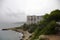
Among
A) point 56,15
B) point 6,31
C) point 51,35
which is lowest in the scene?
point 6,31

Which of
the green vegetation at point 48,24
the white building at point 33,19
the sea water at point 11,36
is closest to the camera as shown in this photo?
the green vegetation at point 48,24

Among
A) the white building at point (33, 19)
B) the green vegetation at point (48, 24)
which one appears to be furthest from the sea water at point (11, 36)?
the green vegetation at point (48, 24)

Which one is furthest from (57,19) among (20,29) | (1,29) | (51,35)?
(1,29)

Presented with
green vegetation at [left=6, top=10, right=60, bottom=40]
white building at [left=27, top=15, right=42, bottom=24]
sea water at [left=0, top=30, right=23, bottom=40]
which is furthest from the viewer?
sea water at [left=0, top=30, right=23, bottom=40]

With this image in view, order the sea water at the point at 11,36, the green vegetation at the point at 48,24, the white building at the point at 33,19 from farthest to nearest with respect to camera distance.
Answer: the sea water at the point at 11,36 < the white building at the point at 33,19 < the green vegetation at the point at 48,24

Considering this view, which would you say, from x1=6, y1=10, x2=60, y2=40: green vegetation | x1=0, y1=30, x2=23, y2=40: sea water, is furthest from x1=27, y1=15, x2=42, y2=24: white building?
x1=6, y1=10, x2=60, y2=40: green vegetation

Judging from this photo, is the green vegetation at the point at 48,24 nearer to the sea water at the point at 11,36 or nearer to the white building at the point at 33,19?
the white building at the point at 33,19

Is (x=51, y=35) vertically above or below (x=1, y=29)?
above

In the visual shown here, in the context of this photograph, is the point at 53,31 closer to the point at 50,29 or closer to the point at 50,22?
the point at 50,29

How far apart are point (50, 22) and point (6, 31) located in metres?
17.2

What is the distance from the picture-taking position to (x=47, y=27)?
13.7 m

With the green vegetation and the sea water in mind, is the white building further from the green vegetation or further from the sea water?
the green vegetation

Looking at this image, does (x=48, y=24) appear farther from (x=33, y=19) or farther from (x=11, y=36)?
(x=11, y=36)

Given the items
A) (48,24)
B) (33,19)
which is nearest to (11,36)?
(33,19)
